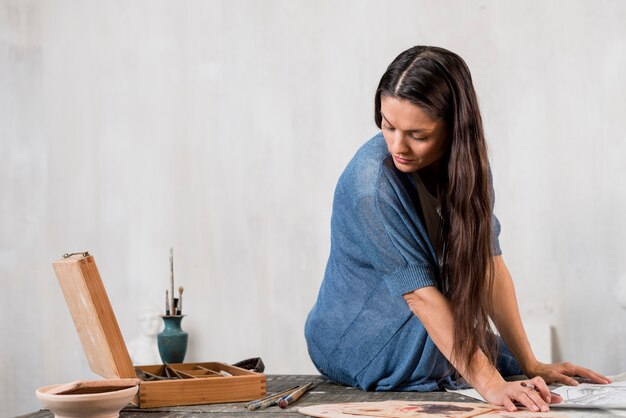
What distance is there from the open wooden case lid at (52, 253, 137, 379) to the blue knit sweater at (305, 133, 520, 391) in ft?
1.93

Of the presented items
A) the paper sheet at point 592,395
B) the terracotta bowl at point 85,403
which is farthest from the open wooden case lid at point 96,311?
the paper sheet at point 592,395

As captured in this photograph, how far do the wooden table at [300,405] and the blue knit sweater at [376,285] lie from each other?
0.05m

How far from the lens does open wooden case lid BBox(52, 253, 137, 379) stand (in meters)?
1.65

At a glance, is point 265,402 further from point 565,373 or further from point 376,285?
point 565,373

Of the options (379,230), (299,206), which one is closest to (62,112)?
(299,206)

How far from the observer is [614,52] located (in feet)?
9.68

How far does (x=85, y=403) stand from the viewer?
4.49 feet

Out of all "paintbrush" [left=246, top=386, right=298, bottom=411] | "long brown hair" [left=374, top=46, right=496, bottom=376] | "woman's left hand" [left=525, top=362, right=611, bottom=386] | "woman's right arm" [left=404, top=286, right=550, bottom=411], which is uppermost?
"long brown hair" [left=374, top=46, right=496, bottom=376]

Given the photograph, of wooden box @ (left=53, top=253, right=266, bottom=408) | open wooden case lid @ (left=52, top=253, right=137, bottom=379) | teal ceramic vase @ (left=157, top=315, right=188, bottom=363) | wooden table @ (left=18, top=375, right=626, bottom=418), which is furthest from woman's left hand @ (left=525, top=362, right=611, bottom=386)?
teal ceramic vase @ (left=157, top=315, right=188, bottom=363)

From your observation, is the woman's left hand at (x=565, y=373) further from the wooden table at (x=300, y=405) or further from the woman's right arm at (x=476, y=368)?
the woman's right arm at (x=476, y=368)

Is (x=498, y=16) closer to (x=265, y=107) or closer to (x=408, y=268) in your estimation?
(x=265, y=107)

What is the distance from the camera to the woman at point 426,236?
5.40 feet

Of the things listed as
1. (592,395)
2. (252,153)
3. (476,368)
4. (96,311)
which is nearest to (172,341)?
(252,153)

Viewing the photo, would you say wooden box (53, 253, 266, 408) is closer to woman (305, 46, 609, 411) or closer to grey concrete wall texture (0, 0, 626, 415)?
woman (305, 46, 609, 411)
